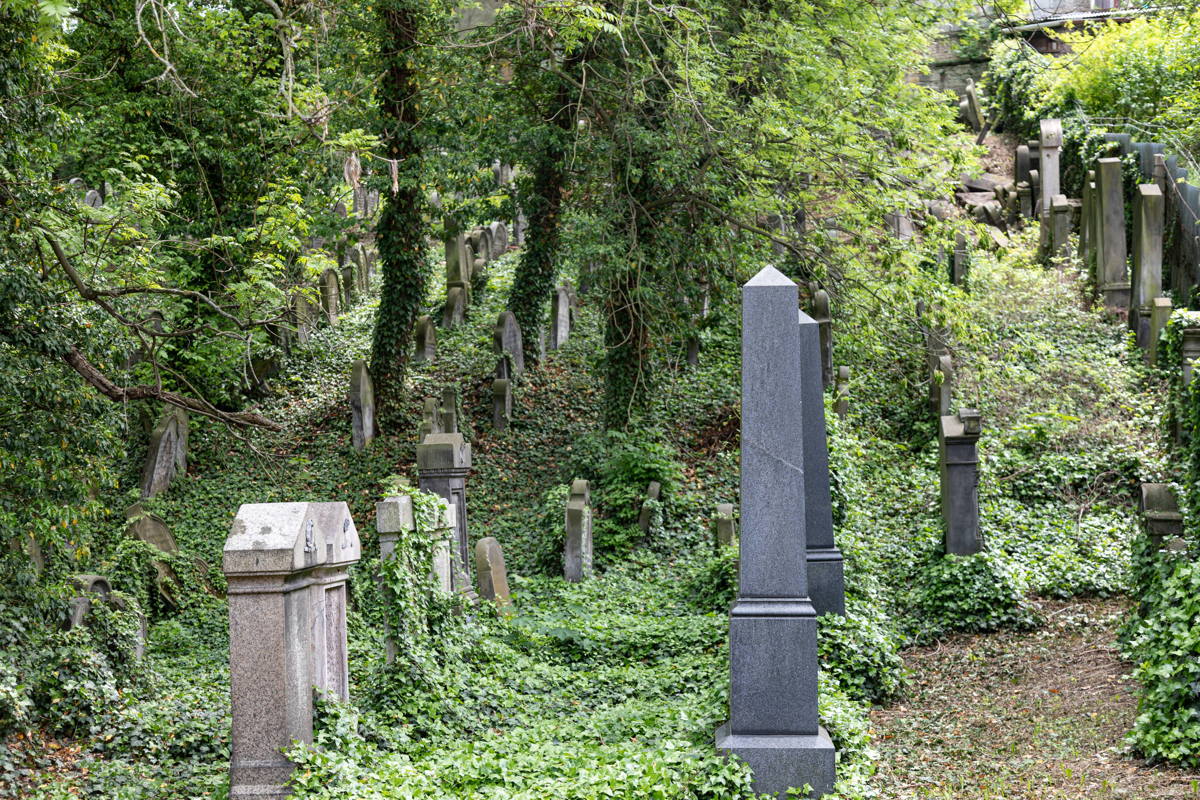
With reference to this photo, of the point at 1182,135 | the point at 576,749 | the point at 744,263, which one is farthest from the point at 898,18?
the point at 576,749

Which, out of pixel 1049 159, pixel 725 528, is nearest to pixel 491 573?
pixel 725 528

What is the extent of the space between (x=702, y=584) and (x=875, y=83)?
21.6 ft

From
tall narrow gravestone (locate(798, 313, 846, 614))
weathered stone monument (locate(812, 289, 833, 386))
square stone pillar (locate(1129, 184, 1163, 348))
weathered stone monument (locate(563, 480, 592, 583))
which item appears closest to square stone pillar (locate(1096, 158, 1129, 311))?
square stone pillar (locate(1129, 184, 1163, 348))

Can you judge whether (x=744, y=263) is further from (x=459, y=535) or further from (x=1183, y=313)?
(x=1183, y=313)

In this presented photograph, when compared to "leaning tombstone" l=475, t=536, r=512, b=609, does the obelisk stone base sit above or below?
below

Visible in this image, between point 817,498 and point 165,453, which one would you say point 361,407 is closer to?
point 165,453

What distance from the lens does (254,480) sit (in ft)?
55.7

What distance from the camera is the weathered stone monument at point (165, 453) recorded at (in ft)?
53.8

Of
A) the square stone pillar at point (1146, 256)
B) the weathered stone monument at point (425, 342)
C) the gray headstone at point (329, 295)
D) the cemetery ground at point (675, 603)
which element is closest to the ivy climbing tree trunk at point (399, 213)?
the cemetery ground at point (675, 603)

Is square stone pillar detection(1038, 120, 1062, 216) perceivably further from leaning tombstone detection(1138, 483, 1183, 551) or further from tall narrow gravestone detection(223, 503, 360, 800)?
tall narrow gravestone detection(223, 503, 360, 800)

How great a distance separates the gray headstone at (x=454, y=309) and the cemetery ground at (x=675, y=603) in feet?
1.02

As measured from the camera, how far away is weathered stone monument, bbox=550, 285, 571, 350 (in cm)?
2011

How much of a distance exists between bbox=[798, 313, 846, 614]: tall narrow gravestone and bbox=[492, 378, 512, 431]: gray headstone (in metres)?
8.40

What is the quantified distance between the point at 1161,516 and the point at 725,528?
5243 mm
